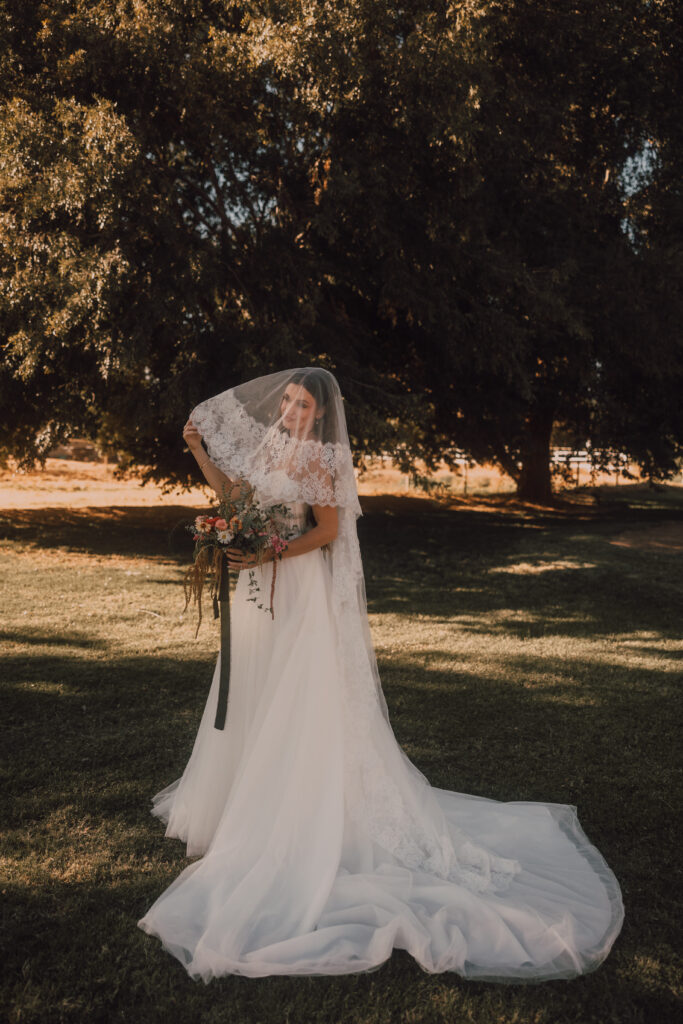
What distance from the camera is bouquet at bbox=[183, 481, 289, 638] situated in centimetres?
356

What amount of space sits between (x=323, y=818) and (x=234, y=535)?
1.36 meters

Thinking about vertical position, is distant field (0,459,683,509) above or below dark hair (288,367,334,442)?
below

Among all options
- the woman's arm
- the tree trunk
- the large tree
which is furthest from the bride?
the tree trunk

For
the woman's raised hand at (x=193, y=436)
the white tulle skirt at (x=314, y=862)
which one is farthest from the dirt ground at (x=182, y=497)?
the woman's raised hand at (x=193, y=436)

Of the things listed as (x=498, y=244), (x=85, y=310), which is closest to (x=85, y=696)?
(x=85, y=310)

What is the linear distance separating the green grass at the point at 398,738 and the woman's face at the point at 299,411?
2.18m

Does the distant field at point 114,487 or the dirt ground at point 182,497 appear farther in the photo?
the distant field at point 114,487

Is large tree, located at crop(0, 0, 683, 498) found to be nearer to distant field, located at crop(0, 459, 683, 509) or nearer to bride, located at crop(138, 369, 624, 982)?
distant field, located at crop(0, 459, 683, 509)

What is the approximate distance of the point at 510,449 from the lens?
54.8 ft

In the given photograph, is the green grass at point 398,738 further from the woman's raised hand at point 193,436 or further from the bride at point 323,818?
the woman's raised hand at point 193,436

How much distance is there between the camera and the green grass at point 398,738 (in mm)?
2812

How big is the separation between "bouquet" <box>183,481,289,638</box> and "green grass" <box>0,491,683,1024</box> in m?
1.39

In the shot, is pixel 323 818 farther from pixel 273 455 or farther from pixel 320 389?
pixel 320 389

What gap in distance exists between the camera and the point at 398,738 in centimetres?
534
